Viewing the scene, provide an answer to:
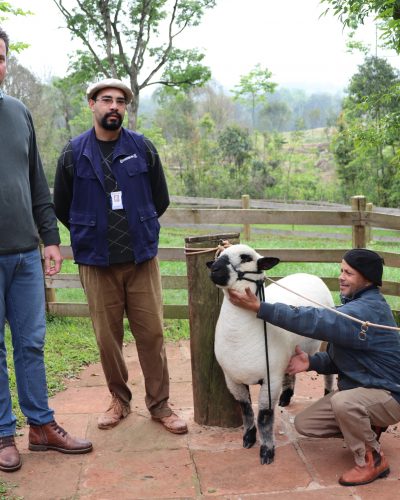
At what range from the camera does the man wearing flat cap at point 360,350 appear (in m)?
3.15

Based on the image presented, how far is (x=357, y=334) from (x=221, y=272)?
0.79 m

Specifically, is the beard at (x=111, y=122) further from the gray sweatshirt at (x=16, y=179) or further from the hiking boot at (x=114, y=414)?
the hiking boot at (x=114, y=414)

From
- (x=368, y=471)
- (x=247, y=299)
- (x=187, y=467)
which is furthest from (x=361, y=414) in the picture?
(x=187, y=467)

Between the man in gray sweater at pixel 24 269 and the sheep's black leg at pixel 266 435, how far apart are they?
1.03 m

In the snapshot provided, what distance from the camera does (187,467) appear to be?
11.0ft

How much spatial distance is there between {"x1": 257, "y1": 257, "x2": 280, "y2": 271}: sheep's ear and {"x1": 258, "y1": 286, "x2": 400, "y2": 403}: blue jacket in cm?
22

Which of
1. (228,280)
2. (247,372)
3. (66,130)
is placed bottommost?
(247,372)

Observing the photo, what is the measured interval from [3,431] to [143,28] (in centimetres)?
1266

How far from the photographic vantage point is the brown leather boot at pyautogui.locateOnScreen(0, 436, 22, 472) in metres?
3.33

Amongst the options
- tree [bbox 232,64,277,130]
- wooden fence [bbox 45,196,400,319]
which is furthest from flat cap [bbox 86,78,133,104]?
tree [bbox 232,64,277,130]

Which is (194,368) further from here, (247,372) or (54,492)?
(54,492)

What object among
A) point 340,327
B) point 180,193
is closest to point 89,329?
point 340,327

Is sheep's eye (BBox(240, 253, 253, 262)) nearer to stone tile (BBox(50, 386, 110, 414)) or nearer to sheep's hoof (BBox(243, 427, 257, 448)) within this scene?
sheep's hoof (BBox(243, 427, 257, 448))

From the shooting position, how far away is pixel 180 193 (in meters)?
21.2
